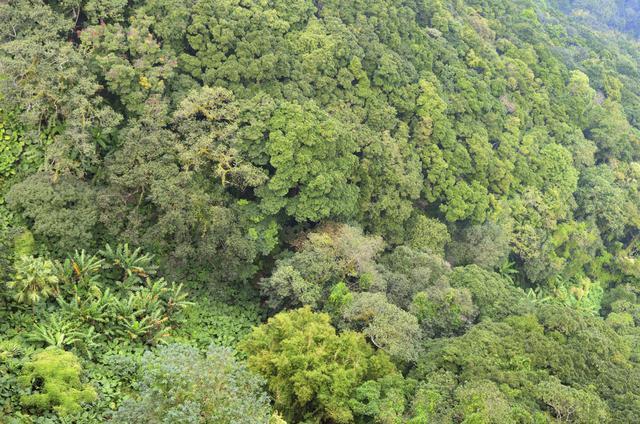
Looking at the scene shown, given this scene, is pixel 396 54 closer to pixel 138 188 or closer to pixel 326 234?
pixel 326 234

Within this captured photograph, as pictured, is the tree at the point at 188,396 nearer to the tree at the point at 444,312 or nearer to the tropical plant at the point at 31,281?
the tropical plant at the point at 31,281

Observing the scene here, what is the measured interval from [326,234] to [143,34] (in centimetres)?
1221

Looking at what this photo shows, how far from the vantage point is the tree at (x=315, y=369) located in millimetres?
17297

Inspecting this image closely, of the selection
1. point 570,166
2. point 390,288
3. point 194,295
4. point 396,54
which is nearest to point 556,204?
point 570,166

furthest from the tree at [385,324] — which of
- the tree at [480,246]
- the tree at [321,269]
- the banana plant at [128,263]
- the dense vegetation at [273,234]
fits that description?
the tree at [480,246]

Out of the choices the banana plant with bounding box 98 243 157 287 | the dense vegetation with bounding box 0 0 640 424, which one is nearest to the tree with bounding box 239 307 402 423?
the dense vegetation with bounding box 0 0 640 424

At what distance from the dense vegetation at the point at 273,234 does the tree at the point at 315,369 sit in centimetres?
9

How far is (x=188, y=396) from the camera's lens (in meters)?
13.5

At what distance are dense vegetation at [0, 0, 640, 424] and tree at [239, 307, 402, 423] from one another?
0.09m

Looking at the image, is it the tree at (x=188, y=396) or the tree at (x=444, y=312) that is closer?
the tree at (x=188, y=396)

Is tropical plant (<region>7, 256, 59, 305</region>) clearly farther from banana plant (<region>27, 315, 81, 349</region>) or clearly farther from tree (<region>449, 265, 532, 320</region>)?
tree (<region>449, 265, 532, 320</region>)

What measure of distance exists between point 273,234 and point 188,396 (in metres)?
11.4

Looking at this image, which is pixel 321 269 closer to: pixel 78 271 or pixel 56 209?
pixel 78 271

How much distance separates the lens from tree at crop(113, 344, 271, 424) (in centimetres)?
1324
